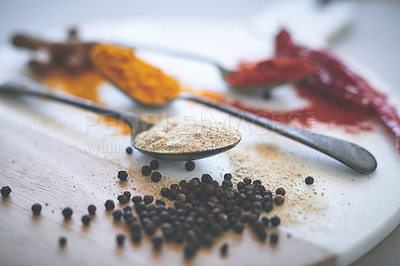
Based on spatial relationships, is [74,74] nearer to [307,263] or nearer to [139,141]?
[139,141]

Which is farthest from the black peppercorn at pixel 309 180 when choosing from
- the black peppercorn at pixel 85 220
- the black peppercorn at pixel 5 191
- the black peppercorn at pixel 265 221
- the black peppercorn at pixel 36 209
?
the black peppercorn at pixel 5 191

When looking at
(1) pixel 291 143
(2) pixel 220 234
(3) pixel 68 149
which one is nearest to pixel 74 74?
(3) pixel 68 149

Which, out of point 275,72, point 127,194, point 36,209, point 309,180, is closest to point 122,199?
point 127,194

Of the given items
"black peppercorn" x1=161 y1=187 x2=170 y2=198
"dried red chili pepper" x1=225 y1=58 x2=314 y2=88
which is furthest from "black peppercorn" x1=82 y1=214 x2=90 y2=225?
"dried red chili pepper" x1=225 y1=58 x2=314 y2=88

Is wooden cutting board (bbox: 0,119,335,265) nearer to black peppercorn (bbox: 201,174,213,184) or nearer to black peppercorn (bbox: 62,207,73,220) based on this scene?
black peppercorn (bbox: 62,207,73,220)

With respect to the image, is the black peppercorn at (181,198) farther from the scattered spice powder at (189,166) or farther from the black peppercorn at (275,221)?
the black peppercorn at (275,221)
